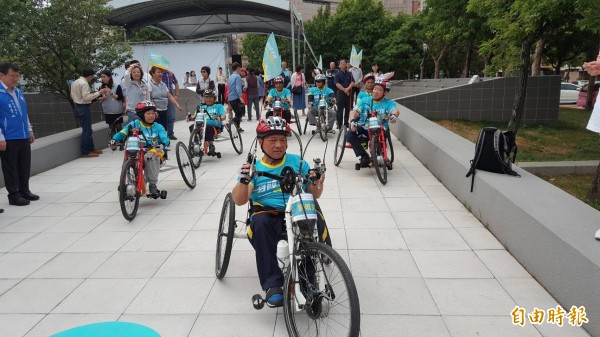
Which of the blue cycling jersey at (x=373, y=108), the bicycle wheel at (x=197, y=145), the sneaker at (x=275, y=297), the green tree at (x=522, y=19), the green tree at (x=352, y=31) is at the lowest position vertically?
the sneaker at (x=275, y=297)

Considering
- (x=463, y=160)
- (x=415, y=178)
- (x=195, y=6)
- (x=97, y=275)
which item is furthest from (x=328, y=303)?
(x=195, y=6)

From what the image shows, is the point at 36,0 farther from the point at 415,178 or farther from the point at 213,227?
the point at 415,178

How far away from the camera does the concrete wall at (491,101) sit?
14.3 meters

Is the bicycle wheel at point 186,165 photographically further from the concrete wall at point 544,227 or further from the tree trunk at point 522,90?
the tree trunk at point 522,90

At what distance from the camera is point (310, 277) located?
9.25 ft

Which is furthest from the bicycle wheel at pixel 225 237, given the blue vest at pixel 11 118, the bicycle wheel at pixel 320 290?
the blue vest at pixel 11 118

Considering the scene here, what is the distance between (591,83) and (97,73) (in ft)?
66.9

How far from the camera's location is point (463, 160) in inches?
226

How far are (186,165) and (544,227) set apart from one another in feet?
16.1

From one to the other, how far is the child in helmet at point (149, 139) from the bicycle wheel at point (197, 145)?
5.90 feet

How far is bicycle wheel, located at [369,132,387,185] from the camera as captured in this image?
6.51 meters

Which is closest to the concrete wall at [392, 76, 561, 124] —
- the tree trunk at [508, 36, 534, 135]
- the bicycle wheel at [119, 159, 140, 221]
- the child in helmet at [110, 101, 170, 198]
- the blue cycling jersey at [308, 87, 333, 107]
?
the tree trunk at [508, 36, 534, 135]

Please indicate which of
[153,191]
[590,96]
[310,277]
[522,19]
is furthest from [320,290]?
[590,96]

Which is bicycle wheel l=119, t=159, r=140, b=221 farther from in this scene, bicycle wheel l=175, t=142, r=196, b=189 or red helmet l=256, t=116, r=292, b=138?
red helmet l=256, t=116, r=292, b=138
